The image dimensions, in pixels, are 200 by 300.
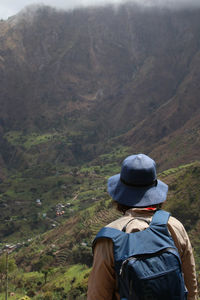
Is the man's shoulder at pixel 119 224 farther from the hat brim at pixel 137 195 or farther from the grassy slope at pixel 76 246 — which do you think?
the grassy slope at pixel 76 246

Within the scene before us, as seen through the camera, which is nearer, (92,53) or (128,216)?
(128,216)

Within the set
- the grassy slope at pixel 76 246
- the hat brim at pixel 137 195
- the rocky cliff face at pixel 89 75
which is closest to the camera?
the hat brim at pixel 137 195

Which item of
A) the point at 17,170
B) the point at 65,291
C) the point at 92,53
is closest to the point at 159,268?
the point at 65,291

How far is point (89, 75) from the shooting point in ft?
498

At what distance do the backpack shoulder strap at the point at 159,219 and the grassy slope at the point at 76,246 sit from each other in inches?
844

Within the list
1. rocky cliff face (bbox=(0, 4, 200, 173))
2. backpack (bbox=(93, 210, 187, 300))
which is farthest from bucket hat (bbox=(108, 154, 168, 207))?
rocky cliff face (bbox=(0, 4, 200, 173))

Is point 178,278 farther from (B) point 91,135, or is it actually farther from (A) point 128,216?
(B) point 91,135

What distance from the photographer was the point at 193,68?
12550 cm

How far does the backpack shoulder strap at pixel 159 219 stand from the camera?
3.08 meters

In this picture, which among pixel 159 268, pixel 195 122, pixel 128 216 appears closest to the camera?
pixel 159 268

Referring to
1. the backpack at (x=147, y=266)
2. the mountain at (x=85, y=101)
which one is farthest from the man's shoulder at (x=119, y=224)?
the mountain at (x=85, y=101)

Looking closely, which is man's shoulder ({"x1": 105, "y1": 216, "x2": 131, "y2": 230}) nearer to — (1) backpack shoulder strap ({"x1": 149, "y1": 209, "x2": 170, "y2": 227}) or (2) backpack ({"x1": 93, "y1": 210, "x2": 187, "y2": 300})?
(2) backpack ({"x1": 93, "y1": 210, "x2": 187, "y2": 300})

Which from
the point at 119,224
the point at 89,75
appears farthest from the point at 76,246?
the point at 89,75

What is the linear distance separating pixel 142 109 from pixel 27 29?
208 feet
